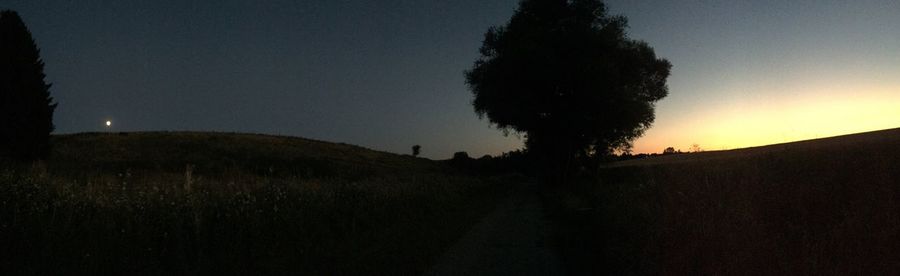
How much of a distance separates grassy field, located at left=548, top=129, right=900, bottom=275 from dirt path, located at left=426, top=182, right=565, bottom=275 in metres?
0.51

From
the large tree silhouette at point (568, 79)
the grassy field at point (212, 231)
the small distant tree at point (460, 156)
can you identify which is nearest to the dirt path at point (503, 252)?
the grassy field at point (212, 231)

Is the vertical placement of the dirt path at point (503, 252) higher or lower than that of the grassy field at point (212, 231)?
lower

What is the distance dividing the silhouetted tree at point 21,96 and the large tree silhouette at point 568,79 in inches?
1064

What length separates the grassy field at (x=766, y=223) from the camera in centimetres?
693

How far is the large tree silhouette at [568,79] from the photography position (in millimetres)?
30312

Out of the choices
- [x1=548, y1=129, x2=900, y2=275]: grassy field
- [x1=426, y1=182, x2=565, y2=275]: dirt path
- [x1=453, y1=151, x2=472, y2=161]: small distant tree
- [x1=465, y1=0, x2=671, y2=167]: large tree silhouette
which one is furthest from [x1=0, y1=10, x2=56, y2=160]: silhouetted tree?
[x1=453, y1=151, x2=472, y2=161]: small distant tree

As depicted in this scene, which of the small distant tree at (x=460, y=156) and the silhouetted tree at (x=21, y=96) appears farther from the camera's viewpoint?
the small distant tree at (x=460, y=156)

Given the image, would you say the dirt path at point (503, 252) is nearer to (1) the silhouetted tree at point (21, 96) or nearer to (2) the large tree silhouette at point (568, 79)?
(2) the large tree silhouette at point (568, 79)

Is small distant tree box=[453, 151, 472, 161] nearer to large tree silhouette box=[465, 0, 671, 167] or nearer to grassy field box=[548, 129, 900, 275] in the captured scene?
large tree silhouette box=[465, 0, 671, 167]

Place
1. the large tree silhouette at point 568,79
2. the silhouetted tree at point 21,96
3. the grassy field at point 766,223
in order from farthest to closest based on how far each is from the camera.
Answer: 1. the silhouetted tree at point 21,96
2. the large tree silhouette at point 568,79
3. the grassy field at point 766,223

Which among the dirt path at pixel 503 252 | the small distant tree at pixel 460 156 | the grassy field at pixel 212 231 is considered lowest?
the dirt path at pixel 503 252

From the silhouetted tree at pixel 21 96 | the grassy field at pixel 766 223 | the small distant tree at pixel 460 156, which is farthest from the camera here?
the small distant tree at pixel 460 156

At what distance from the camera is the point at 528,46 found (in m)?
30.0

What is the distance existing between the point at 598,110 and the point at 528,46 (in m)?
5.04
